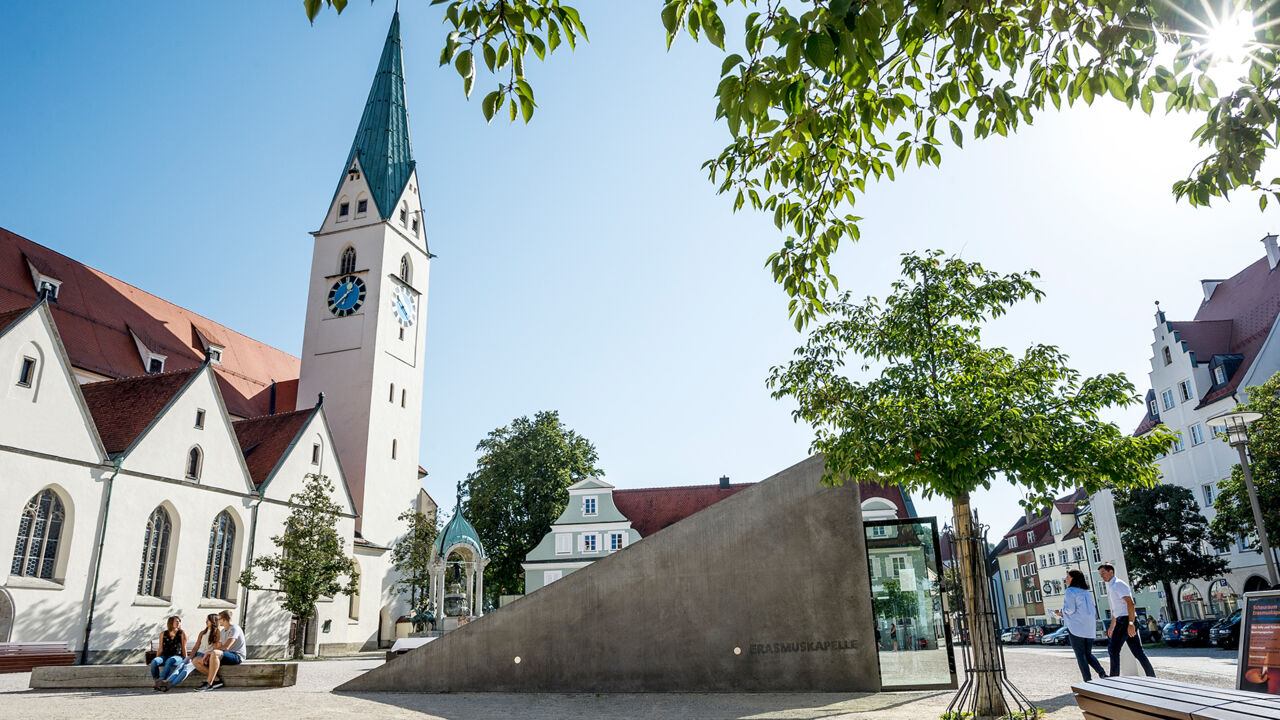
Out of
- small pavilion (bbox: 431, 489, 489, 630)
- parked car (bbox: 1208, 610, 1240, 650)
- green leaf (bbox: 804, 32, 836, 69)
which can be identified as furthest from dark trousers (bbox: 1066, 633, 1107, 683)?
small pavilion (bbox: 431, 489, 489, 630)

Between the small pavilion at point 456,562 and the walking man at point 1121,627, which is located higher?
the small pavilion at point 456,562

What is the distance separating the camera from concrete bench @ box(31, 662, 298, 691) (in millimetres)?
12703

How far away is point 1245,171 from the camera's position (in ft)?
17.0

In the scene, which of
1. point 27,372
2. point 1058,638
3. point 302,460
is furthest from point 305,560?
point 1058,638

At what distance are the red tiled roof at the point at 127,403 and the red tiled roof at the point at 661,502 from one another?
24.8 metres

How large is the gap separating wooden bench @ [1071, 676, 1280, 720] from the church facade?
88.0ft

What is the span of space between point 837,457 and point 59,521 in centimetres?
2468

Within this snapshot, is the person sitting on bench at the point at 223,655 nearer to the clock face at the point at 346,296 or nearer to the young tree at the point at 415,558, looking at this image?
the young tree at the point at 415,558

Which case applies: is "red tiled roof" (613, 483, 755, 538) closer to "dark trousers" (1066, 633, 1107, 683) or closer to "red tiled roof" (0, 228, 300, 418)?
"red tiled roof" (0, 228, 300, 418)

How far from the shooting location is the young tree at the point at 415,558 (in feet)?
132

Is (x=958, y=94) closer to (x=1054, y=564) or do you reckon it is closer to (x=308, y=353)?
(x=308, y=353)

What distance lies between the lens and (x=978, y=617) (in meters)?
9.01

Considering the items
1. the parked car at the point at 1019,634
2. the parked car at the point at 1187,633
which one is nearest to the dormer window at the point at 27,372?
the parked car at the point at 1187,633

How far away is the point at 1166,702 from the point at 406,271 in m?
48.2
